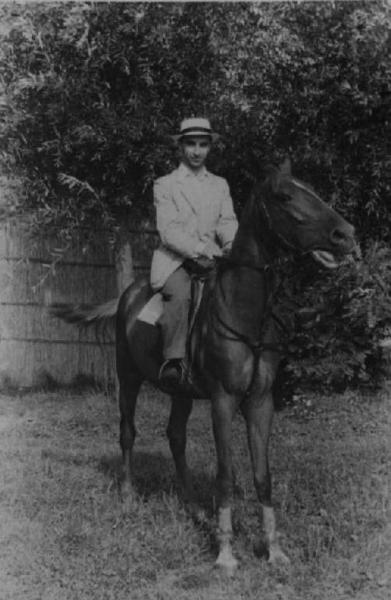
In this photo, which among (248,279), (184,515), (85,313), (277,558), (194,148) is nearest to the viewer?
(277,558)

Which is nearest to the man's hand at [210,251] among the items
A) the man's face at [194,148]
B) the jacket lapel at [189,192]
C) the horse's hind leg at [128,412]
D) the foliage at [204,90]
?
the jacket lapel at [189,192]

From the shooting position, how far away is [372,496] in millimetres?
6332

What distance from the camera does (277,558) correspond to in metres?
5.00

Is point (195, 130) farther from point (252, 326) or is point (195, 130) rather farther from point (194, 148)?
point (252, 326)

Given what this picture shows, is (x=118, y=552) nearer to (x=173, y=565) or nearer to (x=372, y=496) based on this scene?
(x=173, y=565)

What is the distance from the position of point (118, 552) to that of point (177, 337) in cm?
159

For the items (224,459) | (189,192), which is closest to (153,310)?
(189,192)

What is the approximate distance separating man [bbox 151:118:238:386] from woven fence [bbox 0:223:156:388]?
6.34 meters

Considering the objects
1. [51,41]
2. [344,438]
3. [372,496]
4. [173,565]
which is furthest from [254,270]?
[51,41]

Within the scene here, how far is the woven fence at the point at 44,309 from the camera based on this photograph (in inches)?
484

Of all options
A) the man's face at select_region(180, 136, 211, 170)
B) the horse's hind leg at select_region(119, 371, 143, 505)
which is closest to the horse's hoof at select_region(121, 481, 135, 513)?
the horse's hind leg at select_region(119, 371, 143, 505)

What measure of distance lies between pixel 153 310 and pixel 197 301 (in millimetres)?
501

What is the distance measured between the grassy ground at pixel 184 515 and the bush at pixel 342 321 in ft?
1.69

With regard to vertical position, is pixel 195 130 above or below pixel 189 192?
above
